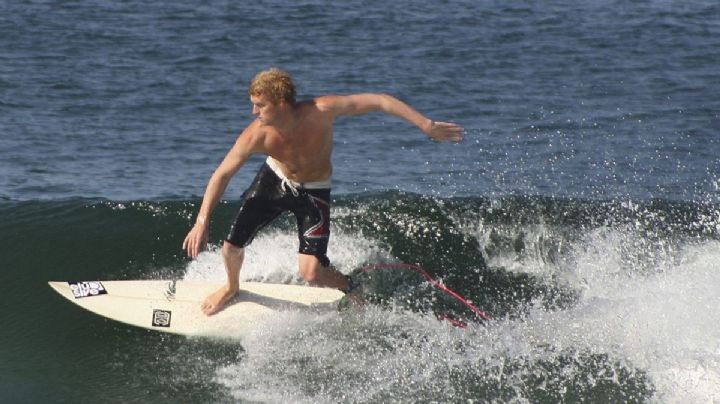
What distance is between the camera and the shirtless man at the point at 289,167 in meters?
7.11

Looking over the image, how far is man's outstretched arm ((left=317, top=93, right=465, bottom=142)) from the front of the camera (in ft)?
22.6

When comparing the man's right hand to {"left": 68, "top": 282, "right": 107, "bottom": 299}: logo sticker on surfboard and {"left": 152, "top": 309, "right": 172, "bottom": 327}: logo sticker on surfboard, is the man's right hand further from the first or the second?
{"left": 68, "top": 282, "right": 107, "bottom": 299}: logo sticker on surfboard

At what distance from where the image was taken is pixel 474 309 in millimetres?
8477

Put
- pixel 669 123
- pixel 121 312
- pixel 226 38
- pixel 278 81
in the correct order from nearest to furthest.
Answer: pixel 278 81, pixel 121 312, pixel 669 123, pixel 226 38

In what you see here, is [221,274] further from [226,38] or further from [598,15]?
[598,15]

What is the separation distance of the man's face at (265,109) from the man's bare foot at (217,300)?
Answer: 1.65 meters

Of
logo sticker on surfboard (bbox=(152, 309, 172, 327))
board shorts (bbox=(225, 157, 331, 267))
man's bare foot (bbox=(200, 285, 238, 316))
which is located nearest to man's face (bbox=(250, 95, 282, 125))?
board shorts (bbox=(225, 157, 331, 267))

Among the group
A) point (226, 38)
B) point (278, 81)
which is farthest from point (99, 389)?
point (226, 38)

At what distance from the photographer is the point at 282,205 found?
781 centimetres

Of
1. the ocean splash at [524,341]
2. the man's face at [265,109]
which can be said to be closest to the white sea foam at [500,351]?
the ocean splash at [524,341]

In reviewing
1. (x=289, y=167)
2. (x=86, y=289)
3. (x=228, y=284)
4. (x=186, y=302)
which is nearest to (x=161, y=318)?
(x=186, y=302)

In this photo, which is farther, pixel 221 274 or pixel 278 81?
pixel 221 274

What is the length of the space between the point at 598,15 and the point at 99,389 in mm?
15065

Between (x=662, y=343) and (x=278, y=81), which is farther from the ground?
(x=278, y=81)
